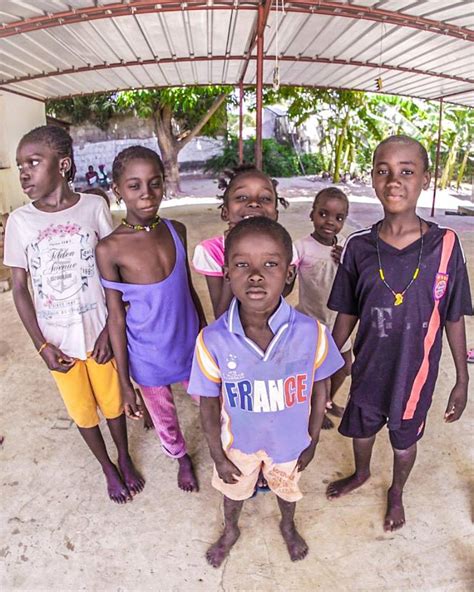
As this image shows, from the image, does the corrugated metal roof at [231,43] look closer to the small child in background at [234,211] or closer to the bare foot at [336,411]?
the small child in background at [234,211]

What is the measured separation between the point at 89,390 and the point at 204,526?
73 cm

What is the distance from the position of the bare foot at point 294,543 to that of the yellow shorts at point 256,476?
0.63 ft

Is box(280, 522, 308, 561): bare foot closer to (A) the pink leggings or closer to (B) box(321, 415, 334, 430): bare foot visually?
(A) the pink leggings

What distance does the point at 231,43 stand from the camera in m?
4.23

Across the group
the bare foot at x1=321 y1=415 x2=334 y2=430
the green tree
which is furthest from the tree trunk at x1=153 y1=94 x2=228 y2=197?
the bare foot at x1=321 y1=415 x2=334 y2=430

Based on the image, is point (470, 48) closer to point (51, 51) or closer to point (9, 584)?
point (51, 51)

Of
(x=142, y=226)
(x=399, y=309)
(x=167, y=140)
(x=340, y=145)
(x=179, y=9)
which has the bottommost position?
(x=399, y=309)

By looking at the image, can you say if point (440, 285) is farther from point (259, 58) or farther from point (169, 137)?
point (169, 137)

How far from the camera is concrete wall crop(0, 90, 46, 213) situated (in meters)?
7.07

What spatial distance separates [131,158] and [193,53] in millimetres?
3517

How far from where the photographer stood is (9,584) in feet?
5.37

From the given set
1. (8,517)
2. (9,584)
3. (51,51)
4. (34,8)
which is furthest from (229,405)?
(51,51)

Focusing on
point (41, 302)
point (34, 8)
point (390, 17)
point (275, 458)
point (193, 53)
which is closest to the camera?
point (275, 458)

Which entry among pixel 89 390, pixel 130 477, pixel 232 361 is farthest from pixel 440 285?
pixel 130 477
